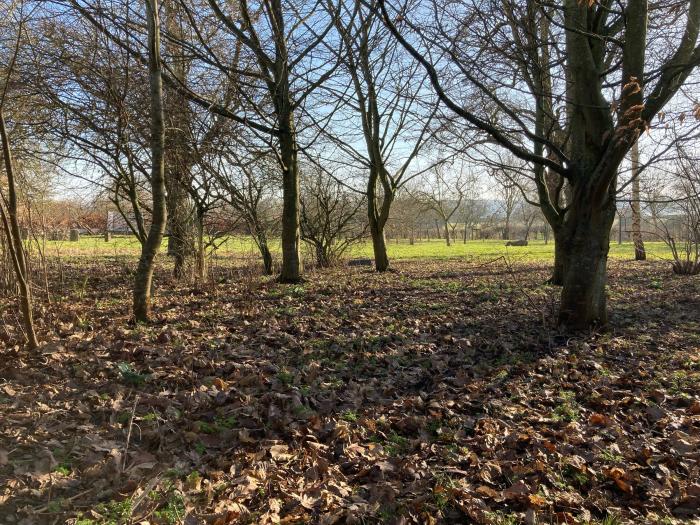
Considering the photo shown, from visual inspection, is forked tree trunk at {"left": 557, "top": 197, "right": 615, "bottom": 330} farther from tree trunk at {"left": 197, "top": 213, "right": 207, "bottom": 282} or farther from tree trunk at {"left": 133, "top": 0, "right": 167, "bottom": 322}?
tree trunk at {"left": 197, "top": 213, "right": 207, "bottom": 282}

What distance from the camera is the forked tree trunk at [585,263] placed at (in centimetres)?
580

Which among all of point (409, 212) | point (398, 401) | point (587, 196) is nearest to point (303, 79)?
point (587, 196)

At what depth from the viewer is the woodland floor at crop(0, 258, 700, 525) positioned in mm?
2592

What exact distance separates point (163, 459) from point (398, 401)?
200 centimetres

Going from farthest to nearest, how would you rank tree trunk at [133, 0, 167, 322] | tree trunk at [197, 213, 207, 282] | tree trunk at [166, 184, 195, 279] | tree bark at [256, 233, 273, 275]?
tree bark at [256, 233, 273, 275] < tree trunk at [166, 184, 195, 279] < tree trunk at [197, 213, 207, 282] < tree trunk at [133, 0, 167, 322]

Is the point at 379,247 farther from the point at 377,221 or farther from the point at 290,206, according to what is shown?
the point at 290,206

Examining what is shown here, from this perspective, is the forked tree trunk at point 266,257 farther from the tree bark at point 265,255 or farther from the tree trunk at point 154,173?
the tree trunk at point 154,173

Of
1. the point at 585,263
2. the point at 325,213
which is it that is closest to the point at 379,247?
the point at 325,213

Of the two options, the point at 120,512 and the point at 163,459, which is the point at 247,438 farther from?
the point at 120,512

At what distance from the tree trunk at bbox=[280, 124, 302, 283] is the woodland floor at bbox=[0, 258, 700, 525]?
127 inches

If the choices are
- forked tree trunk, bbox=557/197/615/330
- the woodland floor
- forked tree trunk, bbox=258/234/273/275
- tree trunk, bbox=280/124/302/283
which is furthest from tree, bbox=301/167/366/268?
forked tree trunk, bbox=557/197/615/330

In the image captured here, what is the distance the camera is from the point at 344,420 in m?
3.63

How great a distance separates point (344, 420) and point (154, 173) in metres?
4.17

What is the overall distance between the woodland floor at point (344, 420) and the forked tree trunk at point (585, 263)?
331 mm
